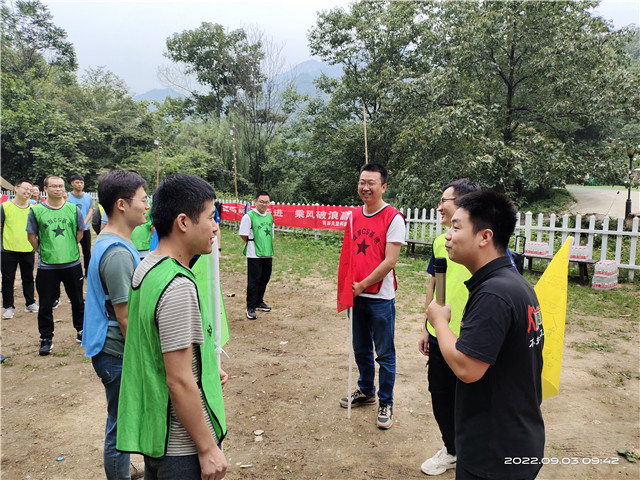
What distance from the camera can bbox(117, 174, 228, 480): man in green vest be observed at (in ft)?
4.59

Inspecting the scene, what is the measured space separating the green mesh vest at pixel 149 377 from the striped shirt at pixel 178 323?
0.08 feet

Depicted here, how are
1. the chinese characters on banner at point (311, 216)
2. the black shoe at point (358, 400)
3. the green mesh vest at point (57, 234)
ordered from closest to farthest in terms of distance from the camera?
the black shoe at point (358, 400)
the green mesh vest at point (57, 234)
the chinese characters on banner at point (311, 216)

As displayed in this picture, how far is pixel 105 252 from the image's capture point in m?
2.25

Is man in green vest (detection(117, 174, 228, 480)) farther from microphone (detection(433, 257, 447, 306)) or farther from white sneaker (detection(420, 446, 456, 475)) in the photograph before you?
white sneaker (detection(420, 446, 456, 475))

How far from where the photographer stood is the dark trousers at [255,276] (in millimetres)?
6582

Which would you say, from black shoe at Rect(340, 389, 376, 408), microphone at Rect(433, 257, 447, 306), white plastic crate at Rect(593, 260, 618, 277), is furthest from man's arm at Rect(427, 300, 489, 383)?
white plastic crate at Rect(593, 260, 618, 277)

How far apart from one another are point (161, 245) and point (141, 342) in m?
0.37

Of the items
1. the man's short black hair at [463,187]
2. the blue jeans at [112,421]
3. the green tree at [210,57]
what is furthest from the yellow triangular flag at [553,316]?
the green tree at [210,57]

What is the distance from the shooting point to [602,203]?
19844 mm

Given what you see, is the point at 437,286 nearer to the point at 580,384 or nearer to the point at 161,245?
the point at 161,245

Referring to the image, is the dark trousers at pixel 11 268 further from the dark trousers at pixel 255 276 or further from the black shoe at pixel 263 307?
the black shoe at pixel 263 307

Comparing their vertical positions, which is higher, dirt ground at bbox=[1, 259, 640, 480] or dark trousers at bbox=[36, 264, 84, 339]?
dark trousers at bbox=[36, 264, 84, 339]

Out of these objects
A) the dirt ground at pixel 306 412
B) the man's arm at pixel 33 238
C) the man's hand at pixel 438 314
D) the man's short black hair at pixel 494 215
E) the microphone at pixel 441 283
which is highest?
the man's short black hair at pixel 494 215

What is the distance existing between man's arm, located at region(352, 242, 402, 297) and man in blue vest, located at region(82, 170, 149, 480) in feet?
6.09
